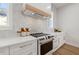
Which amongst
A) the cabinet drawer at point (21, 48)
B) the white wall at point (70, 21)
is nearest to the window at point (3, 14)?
the cabinet drawer at point (21, 48)

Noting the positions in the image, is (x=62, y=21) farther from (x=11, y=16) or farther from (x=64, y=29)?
(x=11, y=16)

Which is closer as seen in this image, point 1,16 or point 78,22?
point 1,16

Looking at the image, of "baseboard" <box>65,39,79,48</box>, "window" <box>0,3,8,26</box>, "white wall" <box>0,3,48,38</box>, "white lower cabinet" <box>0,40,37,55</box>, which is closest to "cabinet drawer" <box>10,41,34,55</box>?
"white lower cabinet" <box>0,40,37,55</box>

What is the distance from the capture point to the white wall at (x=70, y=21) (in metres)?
3.80

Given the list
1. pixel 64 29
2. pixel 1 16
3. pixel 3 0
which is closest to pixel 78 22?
pixel 64 29

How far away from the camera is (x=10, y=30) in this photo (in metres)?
1.61

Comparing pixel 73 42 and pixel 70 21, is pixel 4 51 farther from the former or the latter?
pixel 70 21

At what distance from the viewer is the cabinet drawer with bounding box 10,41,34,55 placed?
1049 millimetres

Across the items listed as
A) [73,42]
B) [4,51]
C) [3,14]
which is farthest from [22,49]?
[73,42]

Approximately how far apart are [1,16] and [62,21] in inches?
133

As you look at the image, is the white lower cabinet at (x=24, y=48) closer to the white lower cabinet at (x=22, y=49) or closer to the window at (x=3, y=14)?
the white lower cabinet at (x=22, y=49)

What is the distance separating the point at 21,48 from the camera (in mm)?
1188

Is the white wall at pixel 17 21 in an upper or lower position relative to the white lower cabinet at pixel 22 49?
upper
